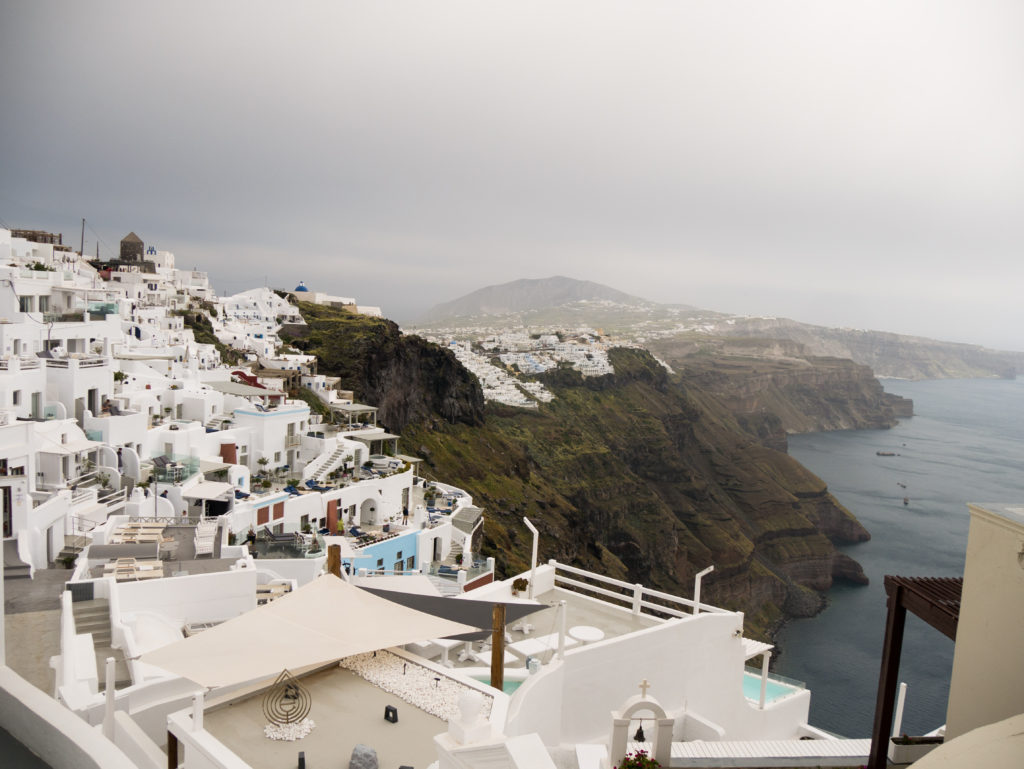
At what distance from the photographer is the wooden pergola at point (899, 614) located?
240 inches

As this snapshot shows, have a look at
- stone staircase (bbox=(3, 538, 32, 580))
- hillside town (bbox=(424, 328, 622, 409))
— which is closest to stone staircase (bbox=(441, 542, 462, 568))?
stone staircase (bbox=(3, 538, 32, 580))

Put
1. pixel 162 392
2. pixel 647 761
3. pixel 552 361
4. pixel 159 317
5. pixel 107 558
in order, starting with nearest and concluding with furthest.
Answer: pixel 647 761 → pixel 107 558 → pixel 162 392 → pixel 159 317 → pixel 552 361

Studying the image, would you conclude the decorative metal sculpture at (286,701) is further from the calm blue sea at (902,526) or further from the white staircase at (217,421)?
the calm blue sea at (902,526)

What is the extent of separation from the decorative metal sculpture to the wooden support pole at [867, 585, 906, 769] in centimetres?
526

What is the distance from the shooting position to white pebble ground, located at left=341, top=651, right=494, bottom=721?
695 cm

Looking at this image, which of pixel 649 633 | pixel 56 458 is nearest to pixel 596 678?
pixel 649 633

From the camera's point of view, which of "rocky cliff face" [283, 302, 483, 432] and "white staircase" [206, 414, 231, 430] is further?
"rocky cliff face" [283, 302, 483, 432]

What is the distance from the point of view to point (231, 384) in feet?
90.8

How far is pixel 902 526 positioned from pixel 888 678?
243 ft

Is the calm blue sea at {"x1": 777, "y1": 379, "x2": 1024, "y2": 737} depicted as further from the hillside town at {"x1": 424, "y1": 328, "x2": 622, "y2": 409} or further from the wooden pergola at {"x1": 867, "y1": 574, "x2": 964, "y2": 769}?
the wooden pergola at {"x1": 867, "y1": 574, "x2": 964, "y2": 769}

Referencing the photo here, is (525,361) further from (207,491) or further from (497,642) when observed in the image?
(497,642)

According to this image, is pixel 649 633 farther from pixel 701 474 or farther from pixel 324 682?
pixel 701 474

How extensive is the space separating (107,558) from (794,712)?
1319cm

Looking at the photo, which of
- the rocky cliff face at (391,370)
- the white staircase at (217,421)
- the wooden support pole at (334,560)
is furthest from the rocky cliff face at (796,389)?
the wooden support pole at (334,560)
